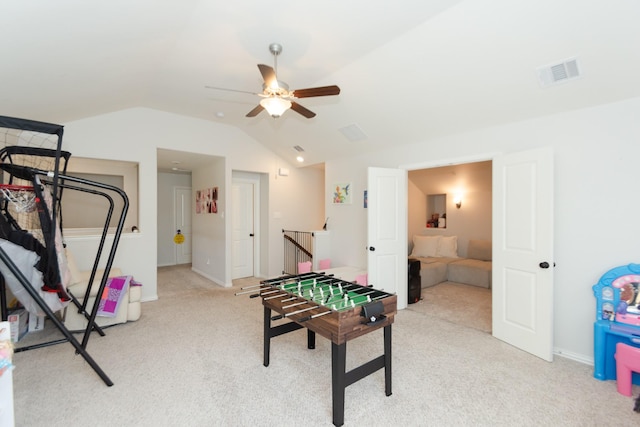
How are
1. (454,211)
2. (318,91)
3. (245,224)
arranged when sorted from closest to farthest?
(318,91), (245,224), (454,211)

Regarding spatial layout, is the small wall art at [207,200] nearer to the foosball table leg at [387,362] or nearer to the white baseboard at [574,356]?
the foosball table leg at [387,362]

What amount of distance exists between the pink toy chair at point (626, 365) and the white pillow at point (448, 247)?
4131 millimetres

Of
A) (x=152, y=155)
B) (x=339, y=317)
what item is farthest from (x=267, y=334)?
(x=152, y=155)

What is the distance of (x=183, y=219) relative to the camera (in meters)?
7.86

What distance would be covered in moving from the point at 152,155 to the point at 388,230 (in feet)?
13.0

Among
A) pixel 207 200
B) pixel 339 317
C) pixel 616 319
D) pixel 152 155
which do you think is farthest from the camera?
pixel 207 200

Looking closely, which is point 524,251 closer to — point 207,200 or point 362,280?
point 362,280

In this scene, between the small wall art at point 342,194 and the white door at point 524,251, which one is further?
the small wall art at point 342,194

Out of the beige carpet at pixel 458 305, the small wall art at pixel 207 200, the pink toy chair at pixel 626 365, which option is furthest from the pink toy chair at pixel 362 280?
the small wall art at pixel 207 200

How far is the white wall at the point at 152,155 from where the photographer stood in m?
4.31

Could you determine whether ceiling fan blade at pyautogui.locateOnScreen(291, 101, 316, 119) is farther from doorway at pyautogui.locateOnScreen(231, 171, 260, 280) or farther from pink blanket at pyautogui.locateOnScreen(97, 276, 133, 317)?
doorway at pyautogui.locateOnScreen(231, 171, 260, 280)

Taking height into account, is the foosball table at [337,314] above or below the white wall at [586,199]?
below

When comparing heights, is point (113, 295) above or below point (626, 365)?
above

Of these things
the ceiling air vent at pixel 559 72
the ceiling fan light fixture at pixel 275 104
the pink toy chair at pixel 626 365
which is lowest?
the pink toy chair at pixel 626 365
